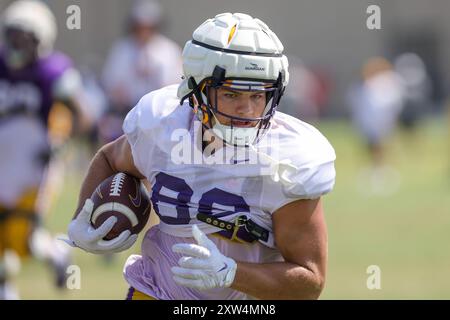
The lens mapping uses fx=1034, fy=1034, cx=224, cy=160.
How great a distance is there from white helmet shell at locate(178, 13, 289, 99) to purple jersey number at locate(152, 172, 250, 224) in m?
0.33

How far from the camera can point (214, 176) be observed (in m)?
3.61

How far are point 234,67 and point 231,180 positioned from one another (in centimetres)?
40

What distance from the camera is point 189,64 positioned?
3619 millimetres

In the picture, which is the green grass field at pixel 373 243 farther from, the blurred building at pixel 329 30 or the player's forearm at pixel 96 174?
the blurred building at pixel 329 30

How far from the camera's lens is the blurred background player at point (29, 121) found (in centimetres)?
679

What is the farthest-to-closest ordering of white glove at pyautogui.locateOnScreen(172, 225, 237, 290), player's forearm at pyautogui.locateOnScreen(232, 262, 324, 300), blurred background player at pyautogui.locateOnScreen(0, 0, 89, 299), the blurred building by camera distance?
1. the blurred building
2. blurred background player at pyautogui.locateOnScreen(0, 0, 89, 299)
3. player's forearm at pyautogui.locateOnScreen(232, 262, 324, 300)
4. white glove at pyautogui.locateOnScreen(172, 225, 237, 290)

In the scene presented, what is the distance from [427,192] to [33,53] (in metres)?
7.44

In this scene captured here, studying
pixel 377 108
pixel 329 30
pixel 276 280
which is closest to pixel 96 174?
pixel 276 280

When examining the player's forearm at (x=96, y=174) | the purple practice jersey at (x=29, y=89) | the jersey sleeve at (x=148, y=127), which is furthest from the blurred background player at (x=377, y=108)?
the jersey sleeve at (x=148, y=127)

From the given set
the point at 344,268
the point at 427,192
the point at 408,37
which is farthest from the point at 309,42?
the point at 344,268

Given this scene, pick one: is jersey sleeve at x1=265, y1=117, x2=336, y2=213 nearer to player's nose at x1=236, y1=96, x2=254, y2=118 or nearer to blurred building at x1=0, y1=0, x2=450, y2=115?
player's nose at x1=236, y1=96, x2=254, y2=118

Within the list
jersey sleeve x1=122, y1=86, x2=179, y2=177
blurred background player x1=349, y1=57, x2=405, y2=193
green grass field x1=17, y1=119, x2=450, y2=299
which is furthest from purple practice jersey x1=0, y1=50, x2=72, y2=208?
blurred background player x1=349, y1=57, x2=405, y2=193

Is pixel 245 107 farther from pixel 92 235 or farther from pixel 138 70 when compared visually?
pixel 138 70

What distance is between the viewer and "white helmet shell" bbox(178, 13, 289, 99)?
3486 millimetres
